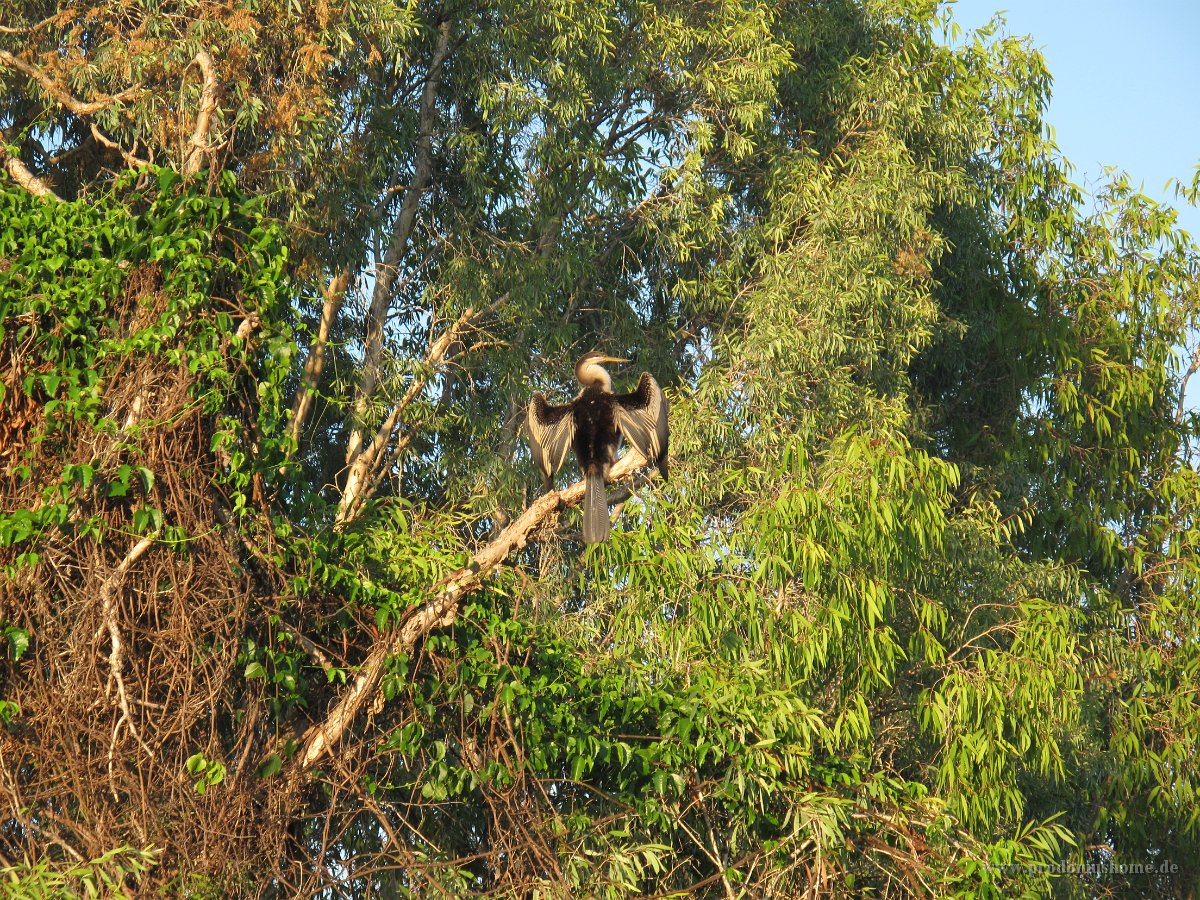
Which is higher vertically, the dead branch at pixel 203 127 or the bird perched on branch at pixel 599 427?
the dead branch at pixel 203 127

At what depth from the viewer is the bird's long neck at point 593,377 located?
792 cm

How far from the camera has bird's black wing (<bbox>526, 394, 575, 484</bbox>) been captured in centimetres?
734

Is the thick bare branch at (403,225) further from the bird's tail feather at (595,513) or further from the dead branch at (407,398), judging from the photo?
the bird's tail feather at (595,513)

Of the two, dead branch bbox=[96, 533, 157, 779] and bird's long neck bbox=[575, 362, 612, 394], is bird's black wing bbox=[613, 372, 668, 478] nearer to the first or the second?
bird's long neck bbox=[575, 362, 612, 394]

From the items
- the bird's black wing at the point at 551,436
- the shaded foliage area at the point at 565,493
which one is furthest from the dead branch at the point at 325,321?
the bird's black wing at the point at 551,436

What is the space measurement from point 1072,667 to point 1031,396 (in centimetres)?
482

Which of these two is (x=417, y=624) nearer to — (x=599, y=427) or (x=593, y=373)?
(x=599, y=427)

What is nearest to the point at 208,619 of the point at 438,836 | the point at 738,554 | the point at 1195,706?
the point at 438,836

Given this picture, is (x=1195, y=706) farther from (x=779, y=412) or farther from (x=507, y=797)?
(x=507, y=797)

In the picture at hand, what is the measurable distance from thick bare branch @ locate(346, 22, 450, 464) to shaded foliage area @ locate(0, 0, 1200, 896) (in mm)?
50

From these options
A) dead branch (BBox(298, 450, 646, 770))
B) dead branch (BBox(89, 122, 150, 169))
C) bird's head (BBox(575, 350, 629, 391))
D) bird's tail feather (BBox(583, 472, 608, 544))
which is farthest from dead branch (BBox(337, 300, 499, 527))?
dead branch (BBox(298, 450, 646, 770))

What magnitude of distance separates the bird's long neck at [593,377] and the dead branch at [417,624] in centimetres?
223

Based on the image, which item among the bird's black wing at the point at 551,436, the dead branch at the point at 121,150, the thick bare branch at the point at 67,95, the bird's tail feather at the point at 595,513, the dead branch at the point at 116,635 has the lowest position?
the dead branch at the point at 116,635

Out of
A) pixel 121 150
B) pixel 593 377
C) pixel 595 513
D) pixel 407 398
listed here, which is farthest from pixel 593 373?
pixel 407 398
